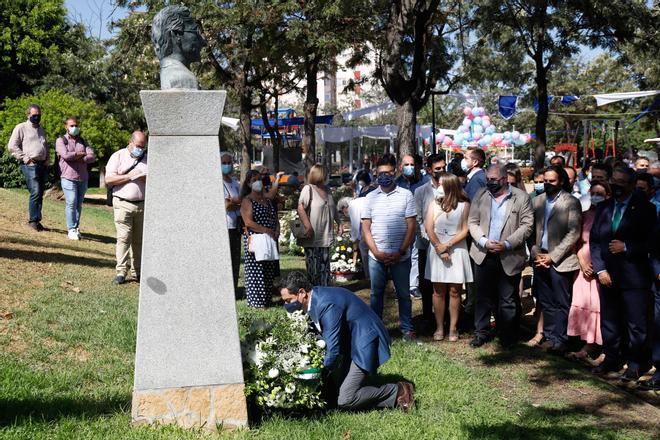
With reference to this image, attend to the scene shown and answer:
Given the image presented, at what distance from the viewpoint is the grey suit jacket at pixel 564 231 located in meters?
7.62

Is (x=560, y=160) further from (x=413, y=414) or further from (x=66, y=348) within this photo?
(x=66, y=348)

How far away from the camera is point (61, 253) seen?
1091 centimetres

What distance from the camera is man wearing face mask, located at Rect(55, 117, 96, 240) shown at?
1221 centimetres

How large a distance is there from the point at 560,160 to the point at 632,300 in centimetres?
360

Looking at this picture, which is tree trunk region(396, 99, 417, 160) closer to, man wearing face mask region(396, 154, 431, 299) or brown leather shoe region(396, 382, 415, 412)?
man wearing face mask region(396, 154, 431, 299)

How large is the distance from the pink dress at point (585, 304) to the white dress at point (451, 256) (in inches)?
45.4

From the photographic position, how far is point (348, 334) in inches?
228

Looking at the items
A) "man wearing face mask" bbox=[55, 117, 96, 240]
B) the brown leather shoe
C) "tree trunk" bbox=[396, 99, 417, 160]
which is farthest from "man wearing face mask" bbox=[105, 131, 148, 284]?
"tree trunk" bbox=[396, 99, 417, 160]

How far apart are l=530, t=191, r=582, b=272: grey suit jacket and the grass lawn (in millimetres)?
1048

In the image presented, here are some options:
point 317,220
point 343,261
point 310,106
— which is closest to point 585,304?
point 317,220

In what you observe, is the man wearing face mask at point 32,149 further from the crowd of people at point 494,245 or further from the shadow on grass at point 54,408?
the shadow on grass at point 54,408

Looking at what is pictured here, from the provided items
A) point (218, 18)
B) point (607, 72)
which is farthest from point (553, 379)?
point (607, 72)

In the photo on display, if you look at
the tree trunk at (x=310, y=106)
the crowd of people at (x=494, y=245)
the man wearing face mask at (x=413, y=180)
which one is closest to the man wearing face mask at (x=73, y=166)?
the crowd of people at (x=494, y=245)

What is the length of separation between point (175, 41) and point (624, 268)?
458 centimetres
